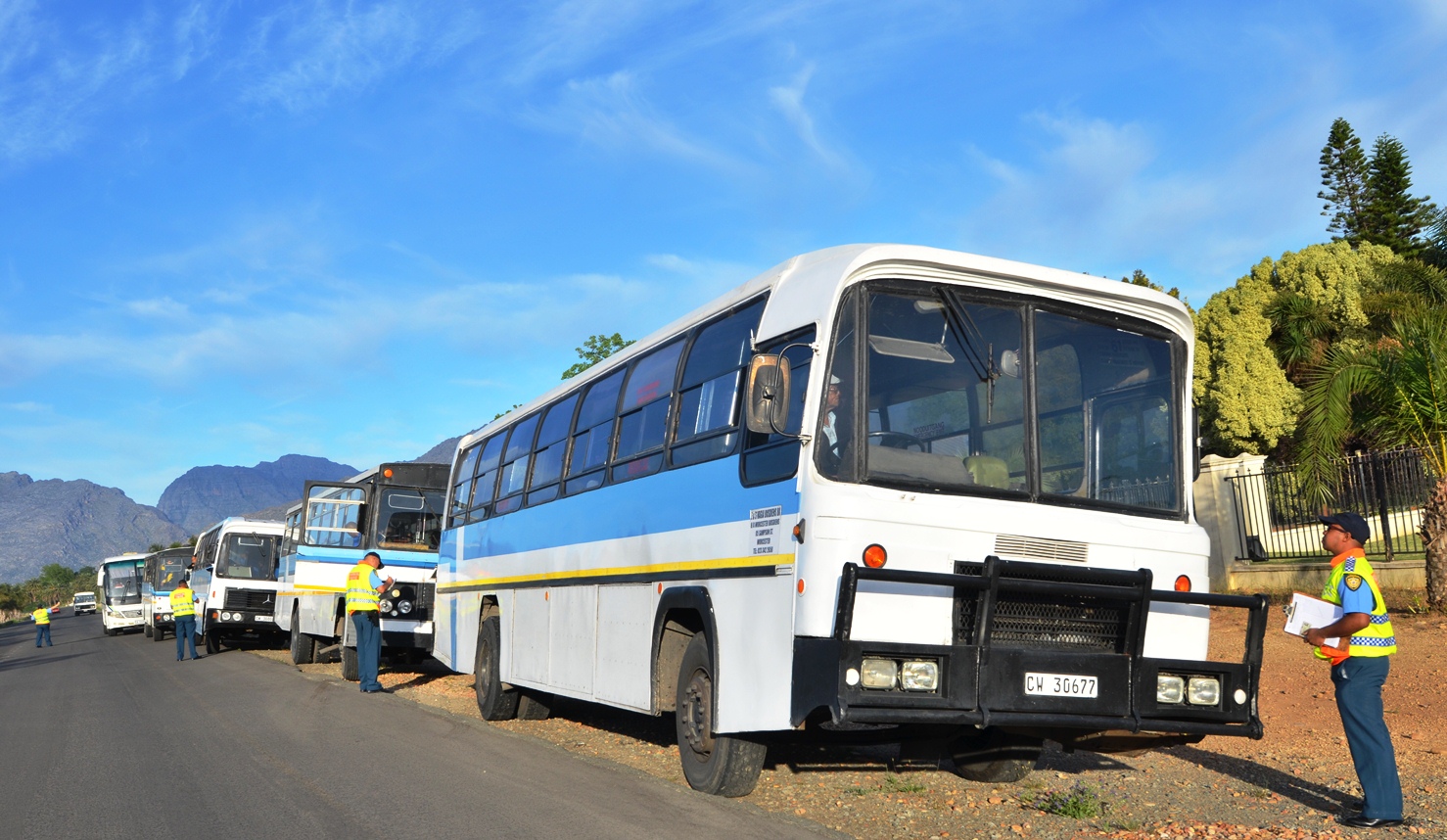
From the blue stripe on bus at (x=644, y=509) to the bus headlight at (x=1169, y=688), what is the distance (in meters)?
2.24

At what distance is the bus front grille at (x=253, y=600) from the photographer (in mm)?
26438

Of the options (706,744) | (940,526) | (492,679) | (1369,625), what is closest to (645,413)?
(706,744)

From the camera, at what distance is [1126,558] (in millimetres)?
7012

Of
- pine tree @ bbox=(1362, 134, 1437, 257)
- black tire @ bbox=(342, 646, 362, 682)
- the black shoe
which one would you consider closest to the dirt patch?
A: the black shoe

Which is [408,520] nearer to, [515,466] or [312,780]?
[515,466]

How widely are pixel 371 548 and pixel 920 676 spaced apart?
45.2 ft

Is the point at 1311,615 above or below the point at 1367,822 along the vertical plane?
above

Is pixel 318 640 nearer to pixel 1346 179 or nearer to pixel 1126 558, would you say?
pixel 1126 558

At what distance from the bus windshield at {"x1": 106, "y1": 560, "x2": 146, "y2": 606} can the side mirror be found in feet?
143

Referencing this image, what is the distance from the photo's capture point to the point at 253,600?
26.7 metres

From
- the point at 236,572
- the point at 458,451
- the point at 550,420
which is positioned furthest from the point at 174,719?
the point at 236,572

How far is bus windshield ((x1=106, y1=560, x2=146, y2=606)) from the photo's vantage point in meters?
44.6

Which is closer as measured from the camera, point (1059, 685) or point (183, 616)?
point (1059, 685)

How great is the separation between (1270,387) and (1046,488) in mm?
26762
